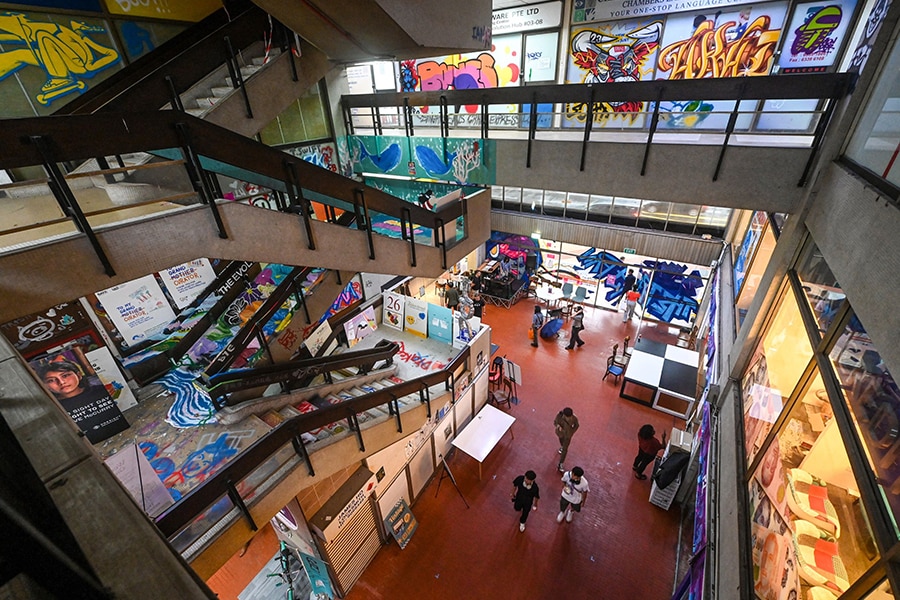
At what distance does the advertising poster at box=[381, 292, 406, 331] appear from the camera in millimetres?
7594

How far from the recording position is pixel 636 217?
9.59 m

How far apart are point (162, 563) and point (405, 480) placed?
583 cm

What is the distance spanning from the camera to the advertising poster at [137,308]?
15.9 feet

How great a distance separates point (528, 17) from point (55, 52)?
881 cm

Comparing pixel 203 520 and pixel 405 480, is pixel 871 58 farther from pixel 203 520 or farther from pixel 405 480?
pixel 405 480

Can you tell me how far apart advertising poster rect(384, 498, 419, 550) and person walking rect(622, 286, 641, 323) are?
8.27 meters

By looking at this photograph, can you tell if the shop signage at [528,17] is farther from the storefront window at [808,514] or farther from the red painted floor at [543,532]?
the storefront window at [808,514]

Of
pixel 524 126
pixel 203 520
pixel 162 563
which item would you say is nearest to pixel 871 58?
pixel 524 126

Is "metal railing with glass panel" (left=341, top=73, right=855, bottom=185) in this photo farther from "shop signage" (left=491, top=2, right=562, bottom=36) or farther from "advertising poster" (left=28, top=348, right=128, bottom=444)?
"advertising poster" (left=28, top=348, right=128, bottom=444)

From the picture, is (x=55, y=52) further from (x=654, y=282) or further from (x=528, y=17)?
(x=654, y=282)

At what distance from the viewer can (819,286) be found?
123 inches

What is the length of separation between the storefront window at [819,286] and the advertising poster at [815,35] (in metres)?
5.83

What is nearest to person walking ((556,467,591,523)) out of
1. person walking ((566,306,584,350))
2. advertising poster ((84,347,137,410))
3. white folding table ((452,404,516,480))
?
white folding table ((452,404,516,480))

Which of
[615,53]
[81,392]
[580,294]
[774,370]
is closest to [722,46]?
[615,53]
